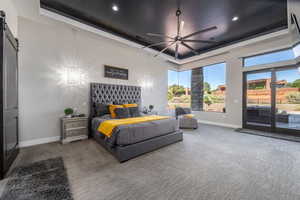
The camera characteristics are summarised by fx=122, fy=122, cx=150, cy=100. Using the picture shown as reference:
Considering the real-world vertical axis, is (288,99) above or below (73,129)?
above

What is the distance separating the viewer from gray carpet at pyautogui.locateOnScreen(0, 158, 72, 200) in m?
1.52

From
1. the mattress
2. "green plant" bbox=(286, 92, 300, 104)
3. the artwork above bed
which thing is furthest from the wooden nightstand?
"green plant" bbox=(286, 92, 300, 104)

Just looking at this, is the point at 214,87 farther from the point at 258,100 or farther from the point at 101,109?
the point at 101,109

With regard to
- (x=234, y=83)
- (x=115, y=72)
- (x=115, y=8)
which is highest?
(x=115, y=8)

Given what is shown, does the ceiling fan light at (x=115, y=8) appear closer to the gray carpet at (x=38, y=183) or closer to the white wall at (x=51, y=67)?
the white wall at (x=51, y=67)

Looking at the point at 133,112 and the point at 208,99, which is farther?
the point at 208,99

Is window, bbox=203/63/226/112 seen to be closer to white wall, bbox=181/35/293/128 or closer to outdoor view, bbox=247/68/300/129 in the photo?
white wall, bbox=181/35/293/128

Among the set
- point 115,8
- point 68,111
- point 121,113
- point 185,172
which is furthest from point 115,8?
point 185,172

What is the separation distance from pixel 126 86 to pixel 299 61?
14.4ft

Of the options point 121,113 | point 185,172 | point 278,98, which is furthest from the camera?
point 278,98

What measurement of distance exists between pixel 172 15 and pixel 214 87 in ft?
13.4

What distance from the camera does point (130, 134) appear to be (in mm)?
2455

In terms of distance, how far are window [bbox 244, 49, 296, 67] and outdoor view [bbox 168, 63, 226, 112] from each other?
94cm

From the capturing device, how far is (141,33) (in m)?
4.23
